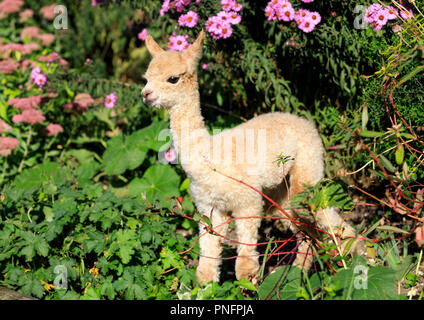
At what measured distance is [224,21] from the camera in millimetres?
3723

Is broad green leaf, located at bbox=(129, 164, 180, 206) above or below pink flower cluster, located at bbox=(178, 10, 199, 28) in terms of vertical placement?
below

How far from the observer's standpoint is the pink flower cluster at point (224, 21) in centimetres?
372

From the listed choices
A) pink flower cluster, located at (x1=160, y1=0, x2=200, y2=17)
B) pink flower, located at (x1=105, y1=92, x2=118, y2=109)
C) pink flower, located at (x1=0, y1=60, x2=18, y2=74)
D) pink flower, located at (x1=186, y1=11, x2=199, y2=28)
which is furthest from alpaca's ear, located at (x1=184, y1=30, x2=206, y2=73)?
pink flower, located at (x1=0, y1=60, x2=18, y2=74)

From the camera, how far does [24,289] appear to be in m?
2.79

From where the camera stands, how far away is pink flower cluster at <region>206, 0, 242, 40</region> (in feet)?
12.2

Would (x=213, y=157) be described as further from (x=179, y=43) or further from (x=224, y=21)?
(x=179, y=43)

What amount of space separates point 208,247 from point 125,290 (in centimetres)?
67

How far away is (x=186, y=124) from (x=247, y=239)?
A: 0.90 metres

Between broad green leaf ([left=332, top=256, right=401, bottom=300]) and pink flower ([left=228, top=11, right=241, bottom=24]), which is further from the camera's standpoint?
pink flower ([left=228, top=11, right=241, bottom=24])

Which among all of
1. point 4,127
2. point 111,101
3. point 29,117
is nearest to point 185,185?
point 111,101

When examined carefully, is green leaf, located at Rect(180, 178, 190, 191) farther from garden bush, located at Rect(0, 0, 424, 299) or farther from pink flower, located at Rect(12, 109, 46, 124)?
pink flower, located at Rect(12, 109, 46, 124)

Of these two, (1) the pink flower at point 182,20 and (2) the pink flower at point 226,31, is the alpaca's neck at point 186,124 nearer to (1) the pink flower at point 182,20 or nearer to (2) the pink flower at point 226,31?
(2) the pink flower at point 226,31

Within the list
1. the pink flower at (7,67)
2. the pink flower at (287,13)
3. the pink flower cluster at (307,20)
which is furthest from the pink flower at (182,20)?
the pink flower at (7,67)

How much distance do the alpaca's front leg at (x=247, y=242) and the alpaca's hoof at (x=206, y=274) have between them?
0.24 meters
